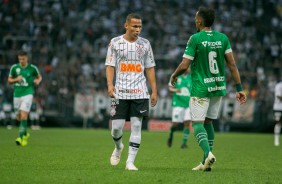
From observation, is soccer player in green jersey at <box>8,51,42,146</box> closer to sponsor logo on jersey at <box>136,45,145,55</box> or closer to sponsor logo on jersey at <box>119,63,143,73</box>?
sponsor logo on jersey at <box>119,63,143,73</box>

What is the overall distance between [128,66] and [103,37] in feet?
96.5

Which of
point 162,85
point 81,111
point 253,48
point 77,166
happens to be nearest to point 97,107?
point 81,111

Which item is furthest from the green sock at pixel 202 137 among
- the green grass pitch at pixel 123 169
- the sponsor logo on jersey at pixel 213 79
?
the sponsor logo on jersey at pixel 213 79

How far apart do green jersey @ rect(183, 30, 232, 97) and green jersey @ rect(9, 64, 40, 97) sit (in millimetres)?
9476

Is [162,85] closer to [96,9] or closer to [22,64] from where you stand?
[96,9]

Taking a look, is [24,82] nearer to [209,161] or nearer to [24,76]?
[24,76]

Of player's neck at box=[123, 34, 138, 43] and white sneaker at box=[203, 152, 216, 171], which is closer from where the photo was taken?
white sneaker at box=[203, 152, 216, 171]

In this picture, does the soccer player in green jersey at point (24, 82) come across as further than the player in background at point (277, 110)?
No

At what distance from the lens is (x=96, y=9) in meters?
43.7

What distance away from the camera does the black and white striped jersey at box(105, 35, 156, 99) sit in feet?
39.9

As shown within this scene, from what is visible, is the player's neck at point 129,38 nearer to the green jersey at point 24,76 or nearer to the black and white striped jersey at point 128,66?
the black and white striped jersey at point 128,66

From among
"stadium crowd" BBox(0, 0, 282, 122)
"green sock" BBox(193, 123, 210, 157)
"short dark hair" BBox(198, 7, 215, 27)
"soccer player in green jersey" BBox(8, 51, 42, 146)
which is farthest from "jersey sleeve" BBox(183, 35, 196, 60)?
"stadium crowd" BBox(0, 0, 282, 122)

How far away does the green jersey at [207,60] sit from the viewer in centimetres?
1208

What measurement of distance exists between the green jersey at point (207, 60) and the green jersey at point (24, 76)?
9.48m
